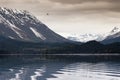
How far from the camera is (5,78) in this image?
68000 millimetres

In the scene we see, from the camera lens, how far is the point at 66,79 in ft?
214

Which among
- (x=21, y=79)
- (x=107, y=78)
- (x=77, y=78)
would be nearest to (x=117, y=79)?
(x=107, y=78)

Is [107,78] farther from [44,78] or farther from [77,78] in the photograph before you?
[44,78]

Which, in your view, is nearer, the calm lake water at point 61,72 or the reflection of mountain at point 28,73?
the calm lake water at point 61,72

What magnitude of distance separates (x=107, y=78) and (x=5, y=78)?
754 inches

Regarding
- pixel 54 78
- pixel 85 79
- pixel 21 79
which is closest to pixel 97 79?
pixel 85 79

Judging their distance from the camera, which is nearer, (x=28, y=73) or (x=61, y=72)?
(x=28, y=73)

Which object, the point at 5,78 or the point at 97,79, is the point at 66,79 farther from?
the point at 5,78

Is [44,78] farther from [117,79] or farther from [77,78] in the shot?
[117,79]

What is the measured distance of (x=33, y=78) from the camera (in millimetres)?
67938

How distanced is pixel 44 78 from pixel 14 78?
18.8 feet

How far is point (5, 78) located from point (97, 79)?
17357 mm

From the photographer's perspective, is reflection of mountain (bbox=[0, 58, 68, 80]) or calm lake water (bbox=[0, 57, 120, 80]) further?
reflection of mountain (bbox=[0, 58, 68, 80])

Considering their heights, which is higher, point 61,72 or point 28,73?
point 61,72
